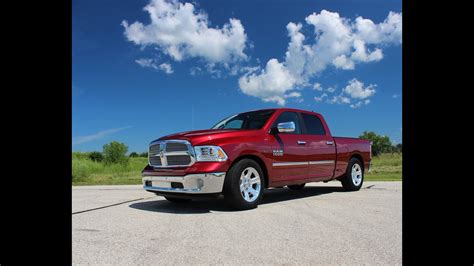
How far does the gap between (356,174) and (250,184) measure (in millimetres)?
4299

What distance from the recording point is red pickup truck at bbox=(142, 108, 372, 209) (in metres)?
6.00

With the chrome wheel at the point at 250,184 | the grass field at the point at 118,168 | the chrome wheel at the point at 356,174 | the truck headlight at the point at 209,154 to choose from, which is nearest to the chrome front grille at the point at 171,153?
the truck headlight at the point at 209,154

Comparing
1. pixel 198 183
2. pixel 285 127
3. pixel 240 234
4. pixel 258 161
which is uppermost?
pixel 285 127

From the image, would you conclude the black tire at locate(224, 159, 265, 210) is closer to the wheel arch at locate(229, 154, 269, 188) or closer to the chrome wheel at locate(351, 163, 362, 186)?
the wheel arch at locate(229, 154, 269, 188)

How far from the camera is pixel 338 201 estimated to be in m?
7.21

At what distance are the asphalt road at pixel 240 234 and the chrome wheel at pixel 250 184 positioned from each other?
28cm

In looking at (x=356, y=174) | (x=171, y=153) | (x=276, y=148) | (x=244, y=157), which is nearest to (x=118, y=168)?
(x=356, y=174)

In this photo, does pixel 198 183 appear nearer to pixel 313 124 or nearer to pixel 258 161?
pixel 258 161

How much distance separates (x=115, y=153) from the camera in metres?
29.4

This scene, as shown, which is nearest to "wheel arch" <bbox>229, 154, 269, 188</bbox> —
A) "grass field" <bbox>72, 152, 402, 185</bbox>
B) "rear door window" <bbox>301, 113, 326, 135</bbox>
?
"rear door window" <bbox>301, 113, 326, 135</bbox>
